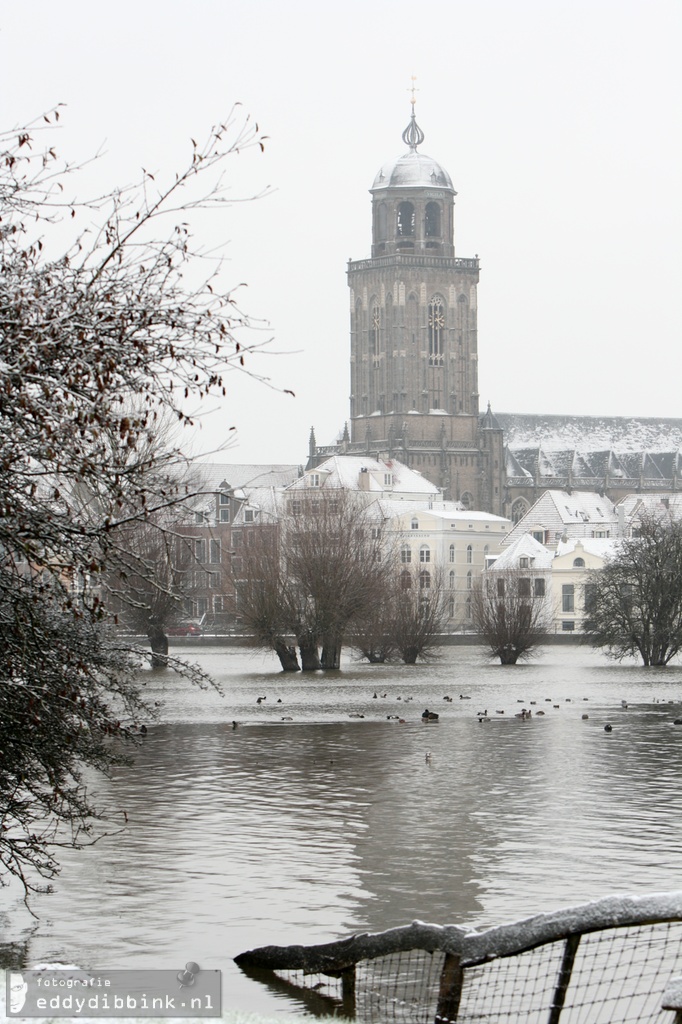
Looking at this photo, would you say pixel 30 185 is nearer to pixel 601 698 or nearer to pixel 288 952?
pixel 288 952

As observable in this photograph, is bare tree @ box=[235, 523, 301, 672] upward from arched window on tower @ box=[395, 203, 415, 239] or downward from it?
downward

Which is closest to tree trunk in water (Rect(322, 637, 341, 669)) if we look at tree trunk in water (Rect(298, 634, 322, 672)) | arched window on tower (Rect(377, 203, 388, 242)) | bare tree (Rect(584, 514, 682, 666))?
tree trunk in water (Rect(298, 634, 322, 672))

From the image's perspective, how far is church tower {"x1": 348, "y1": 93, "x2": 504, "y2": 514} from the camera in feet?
479

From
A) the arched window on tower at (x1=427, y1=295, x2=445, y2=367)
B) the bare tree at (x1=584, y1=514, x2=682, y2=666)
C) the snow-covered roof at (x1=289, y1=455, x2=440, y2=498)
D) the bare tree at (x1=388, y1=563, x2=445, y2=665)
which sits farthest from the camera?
the arched window on tower at (x1=427, y1=295, x2=445, y2=367)

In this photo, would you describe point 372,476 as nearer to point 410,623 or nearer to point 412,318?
point 412,318

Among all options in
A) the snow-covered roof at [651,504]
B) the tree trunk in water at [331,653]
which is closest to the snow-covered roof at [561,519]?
the snow-covered roof at [651,504]

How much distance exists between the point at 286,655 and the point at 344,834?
4271 cm

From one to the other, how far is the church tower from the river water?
359ft

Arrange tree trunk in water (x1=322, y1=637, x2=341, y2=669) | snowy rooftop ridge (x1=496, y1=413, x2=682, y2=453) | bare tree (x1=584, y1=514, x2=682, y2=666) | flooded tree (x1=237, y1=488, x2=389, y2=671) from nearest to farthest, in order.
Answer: flooded tree (x1=237, y1=488, x2=389, y2=671)
tree trunk in water (x1=322, y1=637, x2=341, y2=669)
bare tree (x1=584, y1=514, x2=682, y2=666)
snowy rooftop ridge (x1=496, y1=413, x2=682, y2=453)

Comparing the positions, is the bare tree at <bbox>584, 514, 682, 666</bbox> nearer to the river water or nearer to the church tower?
the river water

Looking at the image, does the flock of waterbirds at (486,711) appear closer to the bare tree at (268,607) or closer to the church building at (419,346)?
the bare tree at (268,607)

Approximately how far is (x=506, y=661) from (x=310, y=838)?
50607 mm

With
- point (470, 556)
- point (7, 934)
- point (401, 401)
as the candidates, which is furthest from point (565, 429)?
point (7, 934)

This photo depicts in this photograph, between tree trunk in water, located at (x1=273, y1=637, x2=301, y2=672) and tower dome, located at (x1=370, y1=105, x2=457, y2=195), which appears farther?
tower dome, located at (x1=370, y1=105, x2=457, y2=195)
